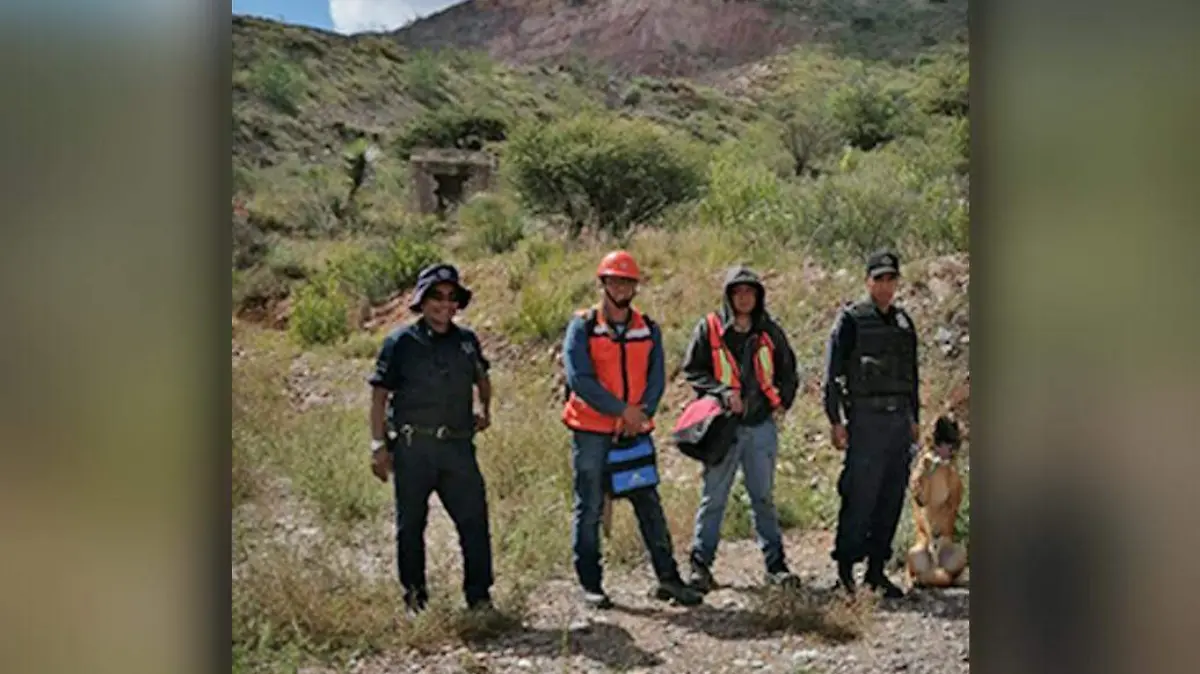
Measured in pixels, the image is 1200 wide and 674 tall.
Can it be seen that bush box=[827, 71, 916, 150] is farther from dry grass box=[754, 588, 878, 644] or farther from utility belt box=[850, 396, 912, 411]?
dry grass box=[754, 588, 878, 644]

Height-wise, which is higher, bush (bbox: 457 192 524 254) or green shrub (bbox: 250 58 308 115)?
green shrub (bbox: 250 58 308 115)

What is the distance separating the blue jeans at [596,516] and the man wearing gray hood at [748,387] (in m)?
0.09

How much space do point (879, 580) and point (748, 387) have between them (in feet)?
1.85

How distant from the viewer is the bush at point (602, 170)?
294 centimetres

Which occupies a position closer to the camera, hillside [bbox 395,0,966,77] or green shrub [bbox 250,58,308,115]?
green shrub [bbox 250,58,308,115]

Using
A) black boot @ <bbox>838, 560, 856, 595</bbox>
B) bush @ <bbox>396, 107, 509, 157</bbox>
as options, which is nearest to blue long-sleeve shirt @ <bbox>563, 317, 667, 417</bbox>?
bush @ <bbox>396, 107, 509, 157</bbox>

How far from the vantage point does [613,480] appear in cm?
290

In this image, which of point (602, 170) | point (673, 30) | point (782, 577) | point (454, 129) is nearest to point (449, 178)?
point (454, 129)

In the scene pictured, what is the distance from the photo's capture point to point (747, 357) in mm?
2941

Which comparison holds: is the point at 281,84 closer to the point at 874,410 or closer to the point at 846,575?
the point at 874,410

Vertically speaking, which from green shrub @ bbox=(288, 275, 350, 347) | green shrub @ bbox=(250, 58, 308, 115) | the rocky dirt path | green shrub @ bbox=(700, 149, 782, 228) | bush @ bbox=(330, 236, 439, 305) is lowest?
the rocky dirt path

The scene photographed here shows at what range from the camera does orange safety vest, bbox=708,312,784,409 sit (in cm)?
293

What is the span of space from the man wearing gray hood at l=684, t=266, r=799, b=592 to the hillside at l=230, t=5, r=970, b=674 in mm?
32
